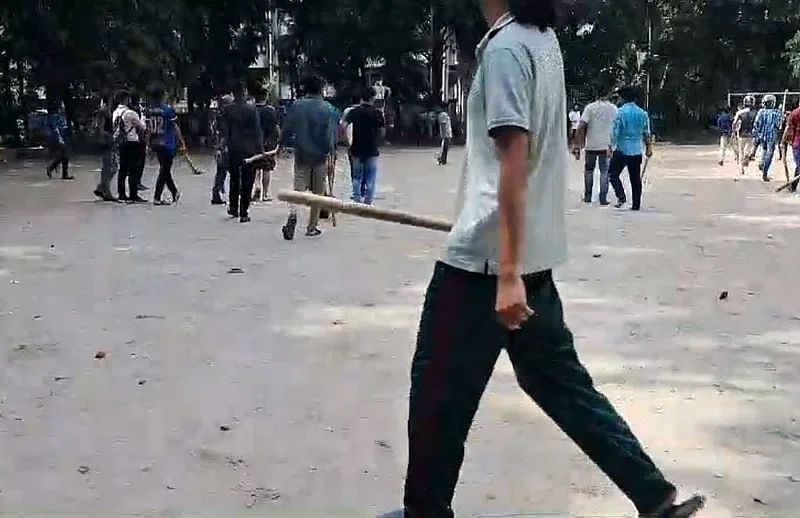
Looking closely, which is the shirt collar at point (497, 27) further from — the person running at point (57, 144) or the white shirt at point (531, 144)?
the person running at point (57, 144)

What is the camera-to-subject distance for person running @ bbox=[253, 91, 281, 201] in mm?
12873

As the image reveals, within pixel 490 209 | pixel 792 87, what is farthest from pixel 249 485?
pixel 792 87

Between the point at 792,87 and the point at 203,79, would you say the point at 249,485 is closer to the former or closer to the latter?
the point at 203,79

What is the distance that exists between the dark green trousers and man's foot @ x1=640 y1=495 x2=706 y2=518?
3 centimetres

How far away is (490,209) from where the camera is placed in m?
2.84

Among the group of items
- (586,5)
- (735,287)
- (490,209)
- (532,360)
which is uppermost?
(586,5)

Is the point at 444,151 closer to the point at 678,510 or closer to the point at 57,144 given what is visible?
the point at 57,144

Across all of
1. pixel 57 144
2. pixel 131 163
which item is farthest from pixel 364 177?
pixel 57 144

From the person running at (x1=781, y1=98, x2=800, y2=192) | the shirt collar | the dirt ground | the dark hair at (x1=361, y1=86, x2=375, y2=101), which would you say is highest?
the shirt collar

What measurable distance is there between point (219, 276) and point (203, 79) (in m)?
26.0

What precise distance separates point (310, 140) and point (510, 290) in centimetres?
833

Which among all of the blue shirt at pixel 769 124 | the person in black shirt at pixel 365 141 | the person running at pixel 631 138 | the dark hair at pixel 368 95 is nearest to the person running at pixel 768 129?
the blue shirt at pixel 769 124

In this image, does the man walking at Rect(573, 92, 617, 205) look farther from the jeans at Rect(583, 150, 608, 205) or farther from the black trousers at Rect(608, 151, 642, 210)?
the black trousers at Rect(608, 151, 642, 210)

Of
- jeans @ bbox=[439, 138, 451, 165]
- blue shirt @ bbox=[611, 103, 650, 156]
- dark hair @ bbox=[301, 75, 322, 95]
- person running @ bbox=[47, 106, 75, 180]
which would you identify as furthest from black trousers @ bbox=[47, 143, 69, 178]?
blue shirt @ bbox=[611, 103, 650, 156]
